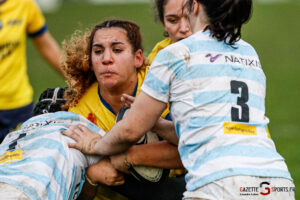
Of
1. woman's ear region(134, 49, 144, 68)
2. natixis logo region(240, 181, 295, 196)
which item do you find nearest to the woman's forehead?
woman's ear region(134, 49, 144, 68)

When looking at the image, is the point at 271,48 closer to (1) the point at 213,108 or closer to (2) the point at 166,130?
(2) the point at 166,130

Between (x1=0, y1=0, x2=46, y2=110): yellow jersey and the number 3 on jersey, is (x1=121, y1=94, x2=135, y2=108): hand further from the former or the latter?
(x1=0, y1=0, x2=46, y2=110): yellow jersey

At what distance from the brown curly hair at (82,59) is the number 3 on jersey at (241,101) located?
4.23 feet

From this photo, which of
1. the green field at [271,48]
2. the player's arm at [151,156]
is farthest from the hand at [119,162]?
the green field at [271,48]

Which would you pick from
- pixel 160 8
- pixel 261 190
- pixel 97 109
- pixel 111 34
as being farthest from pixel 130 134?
pixel 160 8

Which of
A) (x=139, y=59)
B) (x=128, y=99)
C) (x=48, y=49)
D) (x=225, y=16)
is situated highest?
(x=48, y=49)

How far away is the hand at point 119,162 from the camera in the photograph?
370 cm

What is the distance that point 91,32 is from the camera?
4371mm

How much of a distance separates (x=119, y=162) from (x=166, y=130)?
0.39m

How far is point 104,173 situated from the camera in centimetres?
377

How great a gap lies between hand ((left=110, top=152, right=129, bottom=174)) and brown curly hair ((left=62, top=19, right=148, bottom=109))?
738 mm

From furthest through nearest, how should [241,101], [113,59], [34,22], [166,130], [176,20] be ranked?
[34,22] < [176,20] < [113,59] < [166,130] < [241,101]

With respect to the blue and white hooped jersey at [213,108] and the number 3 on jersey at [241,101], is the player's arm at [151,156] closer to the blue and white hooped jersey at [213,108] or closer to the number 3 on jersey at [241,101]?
the blue and white hooped jersey at [213,108]

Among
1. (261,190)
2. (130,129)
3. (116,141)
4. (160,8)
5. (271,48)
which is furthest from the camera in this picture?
(271,48)
